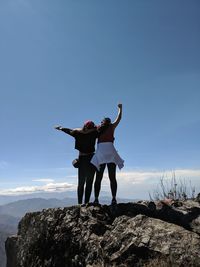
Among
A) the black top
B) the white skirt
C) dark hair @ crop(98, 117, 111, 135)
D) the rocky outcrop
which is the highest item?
dark hair @ crop(98, 117, 111, 135)

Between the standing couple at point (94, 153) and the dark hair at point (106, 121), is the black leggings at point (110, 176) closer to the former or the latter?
the standing couple at point (94, 153)

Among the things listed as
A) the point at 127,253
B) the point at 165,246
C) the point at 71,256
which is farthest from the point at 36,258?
the point at 165,246

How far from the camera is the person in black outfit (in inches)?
437

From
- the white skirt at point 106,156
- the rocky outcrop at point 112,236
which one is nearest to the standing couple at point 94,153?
the white skirt at point 106,156

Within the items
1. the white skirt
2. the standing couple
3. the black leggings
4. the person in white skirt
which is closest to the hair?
the standing couple

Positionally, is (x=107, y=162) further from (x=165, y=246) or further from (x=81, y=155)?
(x=165, y=246)

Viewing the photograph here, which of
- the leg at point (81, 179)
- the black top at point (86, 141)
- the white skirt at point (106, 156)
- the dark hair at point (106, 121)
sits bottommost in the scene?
the leg at point (81, 179)

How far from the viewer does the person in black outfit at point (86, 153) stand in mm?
11094

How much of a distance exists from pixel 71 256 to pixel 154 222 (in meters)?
2.52

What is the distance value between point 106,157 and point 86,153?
0.92 metres

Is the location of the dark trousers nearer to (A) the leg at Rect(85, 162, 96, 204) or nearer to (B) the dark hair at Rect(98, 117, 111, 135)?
(A) the leg at Rect(85, 162, 96, 204)

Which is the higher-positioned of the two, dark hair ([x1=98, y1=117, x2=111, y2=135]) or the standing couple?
dark hair ([x1=98, y1=117, x2=111, y2=135])

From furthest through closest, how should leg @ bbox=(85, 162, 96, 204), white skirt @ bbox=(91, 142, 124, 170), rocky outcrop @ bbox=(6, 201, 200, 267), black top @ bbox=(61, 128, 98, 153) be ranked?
black top @ bbox=(61, 128, 98, 153) < leg @ bbox=(85, 162, 96, 204) < white skirt @ bbox=(91, 142, 124, 170) < rocky outcrop @ bbox=(6, 201, 200, 267)

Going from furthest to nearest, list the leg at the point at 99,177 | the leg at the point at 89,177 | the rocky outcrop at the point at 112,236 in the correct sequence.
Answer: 1. the leg at the point at 89,177
2. the leg at the point at 99,177
3. the rocky outcrop at the point at 112,236
